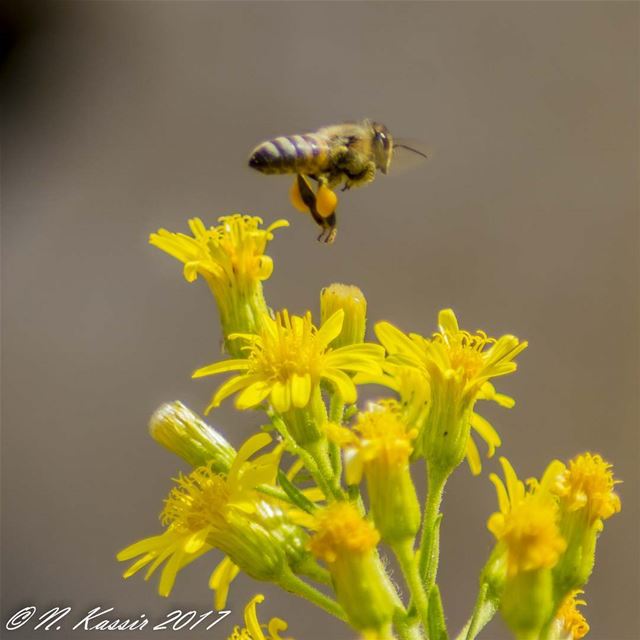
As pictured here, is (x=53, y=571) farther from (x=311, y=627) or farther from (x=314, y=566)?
(x=314, y=566)

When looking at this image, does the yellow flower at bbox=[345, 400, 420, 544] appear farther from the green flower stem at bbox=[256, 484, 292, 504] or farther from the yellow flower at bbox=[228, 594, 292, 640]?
the yellow flower at bbox=[228, 594, 292, 640]

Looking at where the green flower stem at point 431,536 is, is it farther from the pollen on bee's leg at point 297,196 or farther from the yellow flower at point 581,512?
the pollen on bee's leg at point 297,196

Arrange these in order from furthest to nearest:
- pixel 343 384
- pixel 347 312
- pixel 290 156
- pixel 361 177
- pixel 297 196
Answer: pixel 361 177, pixel 297 196, pixel 290 156, pixel 347 312, pixel 343 384

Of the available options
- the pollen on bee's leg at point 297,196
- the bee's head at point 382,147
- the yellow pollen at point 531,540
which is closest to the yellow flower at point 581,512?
the yellow pollen at point 531,540

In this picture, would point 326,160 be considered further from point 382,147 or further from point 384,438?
point 384,438

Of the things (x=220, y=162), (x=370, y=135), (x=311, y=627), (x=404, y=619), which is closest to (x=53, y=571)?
(x=311, y=627)

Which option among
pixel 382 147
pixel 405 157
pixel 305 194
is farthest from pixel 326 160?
pixel 405 157

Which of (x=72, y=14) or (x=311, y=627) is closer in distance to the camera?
(x=311, y=627)
